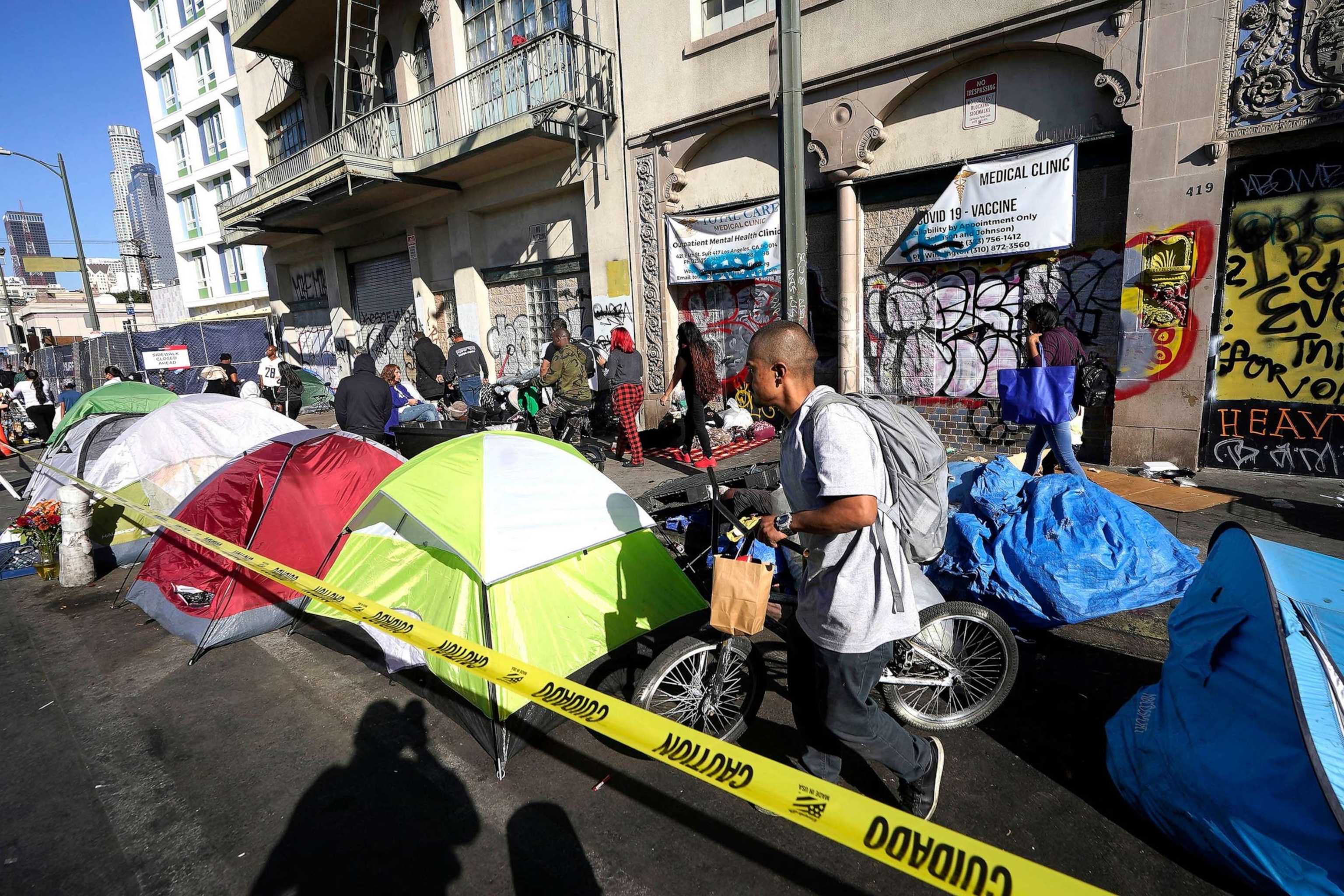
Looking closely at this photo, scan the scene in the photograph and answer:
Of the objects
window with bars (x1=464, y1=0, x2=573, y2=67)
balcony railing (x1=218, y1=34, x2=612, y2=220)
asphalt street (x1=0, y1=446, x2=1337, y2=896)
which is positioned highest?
window with bars (x1=464, y1=0, x2=573, y2=67)

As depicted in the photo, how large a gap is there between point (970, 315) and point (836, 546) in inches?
272

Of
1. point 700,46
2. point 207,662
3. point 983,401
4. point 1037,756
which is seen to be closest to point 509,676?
point 1037,756

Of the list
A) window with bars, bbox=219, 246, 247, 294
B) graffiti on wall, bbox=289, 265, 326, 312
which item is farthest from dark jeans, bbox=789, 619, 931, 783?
window with bars, bbox=219, 246, 247, 294

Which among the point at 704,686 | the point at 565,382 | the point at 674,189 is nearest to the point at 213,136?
the point at 674,189

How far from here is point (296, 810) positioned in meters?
3.00

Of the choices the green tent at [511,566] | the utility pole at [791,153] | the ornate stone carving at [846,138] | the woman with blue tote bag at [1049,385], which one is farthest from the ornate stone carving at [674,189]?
the green tent at [511,566]

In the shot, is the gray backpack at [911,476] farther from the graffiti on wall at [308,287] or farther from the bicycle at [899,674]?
the graffiti on wall at [308,287]

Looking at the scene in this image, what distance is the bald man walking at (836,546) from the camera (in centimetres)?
225

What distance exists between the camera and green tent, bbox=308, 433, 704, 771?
11.1 ft

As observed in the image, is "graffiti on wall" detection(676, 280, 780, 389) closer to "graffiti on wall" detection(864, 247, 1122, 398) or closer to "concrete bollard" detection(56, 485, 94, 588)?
"graffiti on wall" detection(864, 247, 1122, 398)

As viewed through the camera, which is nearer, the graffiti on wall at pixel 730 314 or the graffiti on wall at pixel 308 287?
the graffiti on wall at pixel 730 314

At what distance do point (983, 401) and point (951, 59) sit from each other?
4.00 m

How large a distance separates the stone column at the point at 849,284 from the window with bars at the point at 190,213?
3204 centimetres

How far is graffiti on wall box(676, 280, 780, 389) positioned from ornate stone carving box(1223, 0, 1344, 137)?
5341mm
